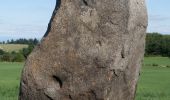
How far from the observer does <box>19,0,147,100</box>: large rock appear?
9938 mm

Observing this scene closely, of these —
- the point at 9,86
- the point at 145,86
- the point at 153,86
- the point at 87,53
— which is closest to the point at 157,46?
the point at 153,86

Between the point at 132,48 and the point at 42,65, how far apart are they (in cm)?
177

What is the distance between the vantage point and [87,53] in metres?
9.98

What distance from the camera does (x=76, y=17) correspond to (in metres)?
10.1

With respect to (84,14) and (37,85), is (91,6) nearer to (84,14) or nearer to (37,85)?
(84,14)

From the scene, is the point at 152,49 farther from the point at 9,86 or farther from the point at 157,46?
the point at 9,86

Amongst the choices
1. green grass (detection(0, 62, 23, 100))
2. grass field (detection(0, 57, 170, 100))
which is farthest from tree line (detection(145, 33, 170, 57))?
green grass (detection(0, 62, 23, 100))

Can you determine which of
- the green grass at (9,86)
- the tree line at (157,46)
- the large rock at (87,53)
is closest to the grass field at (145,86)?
the green grass at (9,86)

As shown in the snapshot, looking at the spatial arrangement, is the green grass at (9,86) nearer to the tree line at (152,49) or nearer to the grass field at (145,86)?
the grass field at (145,86)

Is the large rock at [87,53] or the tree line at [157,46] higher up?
the large rock at [87,53]

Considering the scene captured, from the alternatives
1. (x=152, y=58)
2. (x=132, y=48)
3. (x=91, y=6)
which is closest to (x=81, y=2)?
(x=91, y=6)

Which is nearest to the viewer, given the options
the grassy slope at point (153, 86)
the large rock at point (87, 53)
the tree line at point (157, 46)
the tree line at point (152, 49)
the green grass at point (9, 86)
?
the large rock at point (87, 53)

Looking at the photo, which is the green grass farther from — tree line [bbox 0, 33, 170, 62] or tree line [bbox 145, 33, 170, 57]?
tree line [bbox 145, 33, 170, 57]

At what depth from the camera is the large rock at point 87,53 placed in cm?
994
